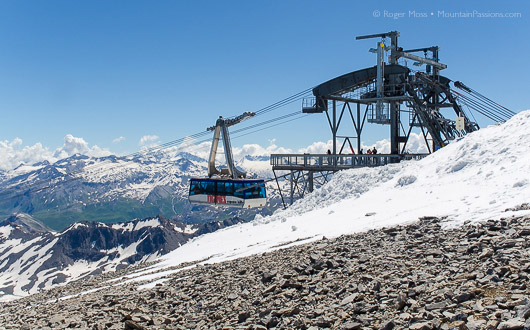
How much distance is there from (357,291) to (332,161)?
32687 mm

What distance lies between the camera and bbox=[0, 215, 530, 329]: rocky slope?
9.35 m

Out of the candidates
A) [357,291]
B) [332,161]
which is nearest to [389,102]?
[332,161]

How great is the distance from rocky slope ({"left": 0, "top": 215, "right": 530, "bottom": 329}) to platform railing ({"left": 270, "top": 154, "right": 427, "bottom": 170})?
23.8 m

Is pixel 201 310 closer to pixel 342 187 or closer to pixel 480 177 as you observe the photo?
pixel 480 177

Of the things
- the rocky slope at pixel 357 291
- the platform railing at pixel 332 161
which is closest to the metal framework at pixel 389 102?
the platform railing at pixel 332 161

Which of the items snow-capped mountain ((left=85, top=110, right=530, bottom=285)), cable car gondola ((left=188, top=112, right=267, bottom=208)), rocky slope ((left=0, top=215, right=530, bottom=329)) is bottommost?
rocky slope ((left=0, top=215, right=530, bottom=329))

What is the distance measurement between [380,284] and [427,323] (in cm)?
260

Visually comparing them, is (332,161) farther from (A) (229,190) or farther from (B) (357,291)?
(B) (357,291)

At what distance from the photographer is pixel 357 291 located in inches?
445

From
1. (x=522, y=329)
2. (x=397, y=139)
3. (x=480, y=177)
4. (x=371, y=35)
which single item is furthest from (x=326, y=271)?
(x=371, y=35)

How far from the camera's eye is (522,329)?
25.9 ft

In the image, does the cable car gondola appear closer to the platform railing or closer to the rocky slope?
the platform railing

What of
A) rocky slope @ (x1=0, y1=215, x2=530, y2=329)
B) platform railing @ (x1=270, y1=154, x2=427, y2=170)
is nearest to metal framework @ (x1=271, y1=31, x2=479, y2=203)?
platform railing @ (x1=270, y1=154, x2=427, y2=170)

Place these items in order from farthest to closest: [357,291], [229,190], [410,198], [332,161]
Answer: [229,190], [332,161], [410,198], [357,291]
